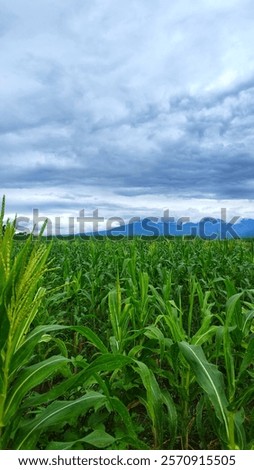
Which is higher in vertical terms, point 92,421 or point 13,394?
point 13,394

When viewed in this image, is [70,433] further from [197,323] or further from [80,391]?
[197,323]

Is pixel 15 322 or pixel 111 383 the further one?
pixel 111 383

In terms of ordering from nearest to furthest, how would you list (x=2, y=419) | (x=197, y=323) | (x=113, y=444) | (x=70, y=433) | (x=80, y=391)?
(x=2, y=419) → (x=113, y=444) → (x=70, y=433) → (x=80, y=391) → (x=197, y=323)

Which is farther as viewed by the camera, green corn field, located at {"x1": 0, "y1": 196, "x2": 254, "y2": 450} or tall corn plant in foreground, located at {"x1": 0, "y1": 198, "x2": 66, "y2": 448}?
green corn field, located at {"x1": 0, "y1": 196, "x2": 254, "y2": 450}

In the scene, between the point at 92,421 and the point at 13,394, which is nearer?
the point at 13,394

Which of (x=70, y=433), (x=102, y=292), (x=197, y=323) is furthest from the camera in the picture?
(x=102, y=292)

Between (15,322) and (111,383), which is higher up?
Answer: (15,322)

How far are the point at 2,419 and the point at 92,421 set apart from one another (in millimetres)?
766

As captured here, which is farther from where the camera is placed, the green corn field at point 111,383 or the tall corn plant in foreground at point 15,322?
the green corn field at point 111,383

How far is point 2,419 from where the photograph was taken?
1935 millimetres
